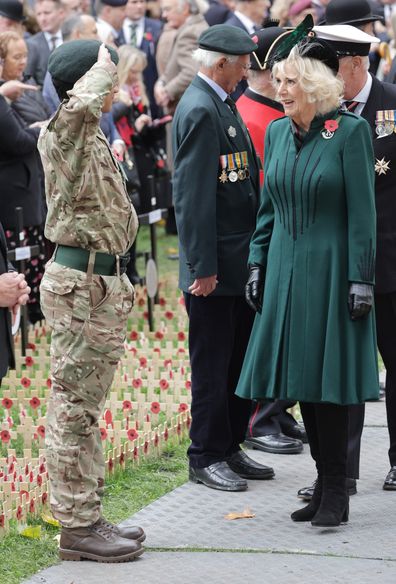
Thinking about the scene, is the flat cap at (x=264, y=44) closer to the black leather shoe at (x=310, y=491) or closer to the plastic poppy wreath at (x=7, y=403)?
the black leather shoe at (x=310, y=491)

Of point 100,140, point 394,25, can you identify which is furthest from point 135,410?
point 394,25

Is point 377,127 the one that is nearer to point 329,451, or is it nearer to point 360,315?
point 360,315

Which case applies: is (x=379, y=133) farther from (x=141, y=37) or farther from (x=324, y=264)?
(x=141, y=37)

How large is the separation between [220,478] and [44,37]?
22.5 feet

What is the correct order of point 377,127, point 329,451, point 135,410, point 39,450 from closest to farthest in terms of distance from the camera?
1. point 329,451
2. point 377,127
3. point 39,450
4. point 135,410

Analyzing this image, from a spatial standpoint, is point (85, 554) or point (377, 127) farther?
point (377, 127)

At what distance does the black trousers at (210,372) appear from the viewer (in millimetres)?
6215

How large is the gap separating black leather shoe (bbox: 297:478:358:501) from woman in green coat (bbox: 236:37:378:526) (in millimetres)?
392

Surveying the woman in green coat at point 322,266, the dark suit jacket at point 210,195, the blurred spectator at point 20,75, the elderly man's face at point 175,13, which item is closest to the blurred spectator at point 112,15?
the elderly man's face at point 175,13

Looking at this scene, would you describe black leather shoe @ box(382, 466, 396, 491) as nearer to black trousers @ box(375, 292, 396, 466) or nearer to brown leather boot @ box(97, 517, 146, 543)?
black trousers @ box(375, 292, 396, 466)

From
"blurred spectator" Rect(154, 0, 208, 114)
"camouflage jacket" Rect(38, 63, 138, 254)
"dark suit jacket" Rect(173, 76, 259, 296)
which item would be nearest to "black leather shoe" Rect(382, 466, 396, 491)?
"dark suit jacket" Rect(173, 76, 259, 296)

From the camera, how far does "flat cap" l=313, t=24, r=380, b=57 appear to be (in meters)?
5.88

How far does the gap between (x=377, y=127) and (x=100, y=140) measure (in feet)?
5.20

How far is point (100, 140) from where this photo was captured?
4.99 meters
